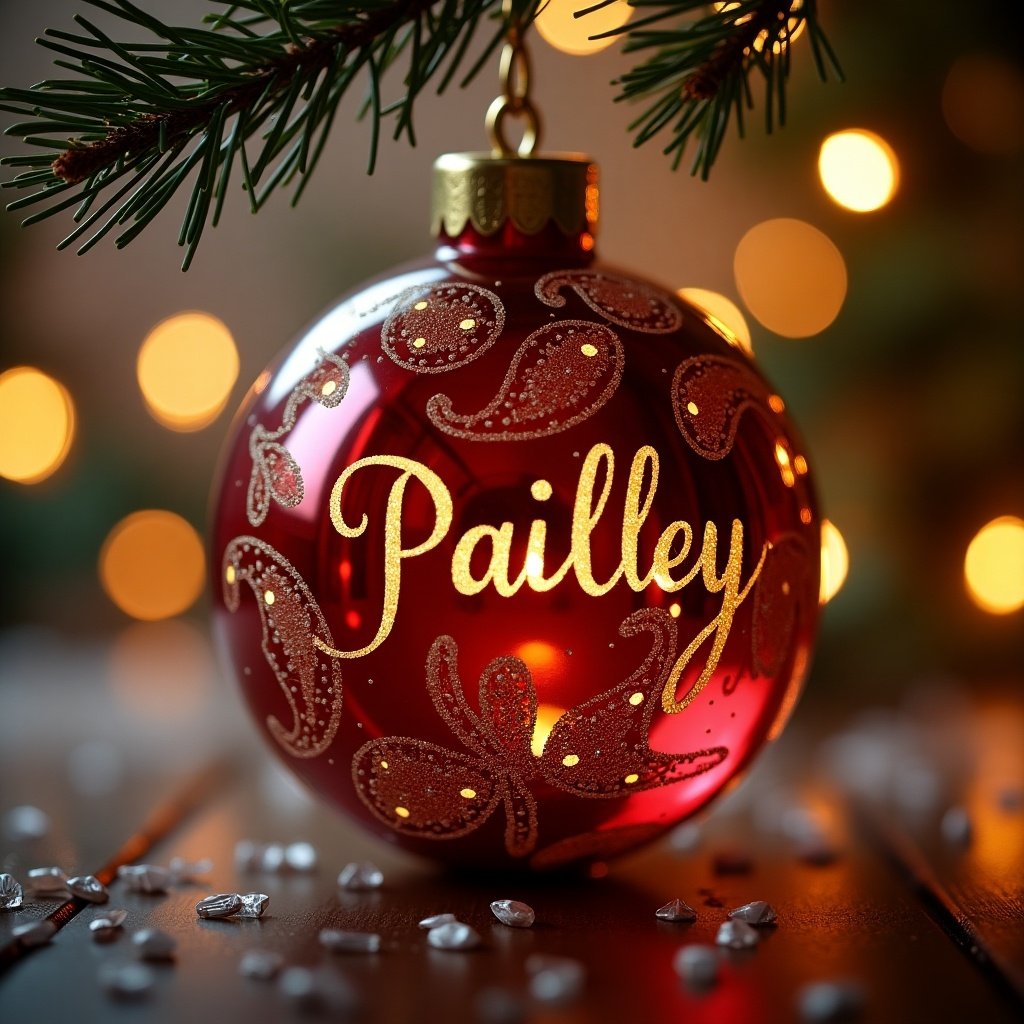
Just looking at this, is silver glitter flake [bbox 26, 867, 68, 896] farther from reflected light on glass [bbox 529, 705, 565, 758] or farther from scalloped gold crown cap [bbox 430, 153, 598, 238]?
scalloped gold crown cap [bbox 430, 153, 598, 238]

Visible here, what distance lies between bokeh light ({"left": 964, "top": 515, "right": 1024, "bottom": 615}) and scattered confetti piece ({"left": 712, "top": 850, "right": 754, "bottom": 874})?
29.5 inches

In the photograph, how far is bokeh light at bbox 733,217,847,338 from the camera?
147cm

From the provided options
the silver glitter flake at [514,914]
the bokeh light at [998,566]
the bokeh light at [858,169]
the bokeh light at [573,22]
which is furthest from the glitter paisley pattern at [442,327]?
the bokeh light at [573,22]

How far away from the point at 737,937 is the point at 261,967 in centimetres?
23

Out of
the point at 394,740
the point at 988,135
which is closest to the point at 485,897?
the point at 394,740

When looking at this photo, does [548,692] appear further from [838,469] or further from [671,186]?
[671,186]

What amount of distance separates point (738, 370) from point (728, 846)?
340 millimetres

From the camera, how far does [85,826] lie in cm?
91

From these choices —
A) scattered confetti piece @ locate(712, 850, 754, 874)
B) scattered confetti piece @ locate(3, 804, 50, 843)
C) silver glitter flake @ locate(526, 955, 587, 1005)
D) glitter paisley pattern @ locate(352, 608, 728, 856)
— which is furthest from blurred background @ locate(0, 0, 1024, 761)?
silver glitter flake @ locate(526, 955, 587, 1005)

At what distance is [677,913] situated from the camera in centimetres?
69

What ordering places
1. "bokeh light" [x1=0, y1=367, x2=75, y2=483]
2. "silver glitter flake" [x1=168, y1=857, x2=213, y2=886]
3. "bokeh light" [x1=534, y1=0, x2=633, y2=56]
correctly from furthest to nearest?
"bokeh light" [x1=0, y1=367, x2=75, y2=483], "bokeh light" [x1=534, y1=0, x2=633, y2=56], "silver glitter flake" [x1=168, y1=857, x2=213, y2=886]

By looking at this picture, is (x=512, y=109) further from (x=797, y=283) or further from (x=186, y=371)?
(x=186, y=371)

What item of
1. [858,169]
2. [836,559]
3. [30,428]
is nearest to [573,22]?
[858,169]

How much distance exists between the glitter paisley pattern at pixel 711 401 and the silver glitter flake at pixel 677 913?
240mm
